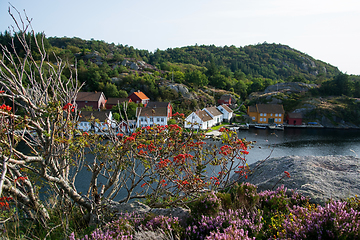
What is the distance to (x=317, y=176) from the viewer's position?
183 inches

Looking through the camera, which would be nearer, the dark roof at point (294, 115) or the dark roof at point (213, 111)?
the dark roof at point (213, 111)

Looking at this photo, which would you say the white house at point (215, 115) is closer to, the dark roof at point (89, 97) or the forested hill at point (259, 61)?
the dark roof at point (89, 97)

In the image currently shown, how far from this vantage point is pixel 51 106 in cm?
307

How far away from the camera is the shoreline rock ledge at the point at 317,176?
3.89 m

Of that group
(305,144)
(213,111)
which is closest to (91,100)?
(213,111)

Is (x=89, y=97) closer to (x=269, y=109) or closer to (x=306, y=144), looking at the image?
(x=269, y=109)

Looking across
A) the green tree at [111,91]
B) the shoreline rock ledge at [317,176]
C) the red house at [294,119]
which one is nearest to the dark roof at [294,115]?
the red house at [294,119]

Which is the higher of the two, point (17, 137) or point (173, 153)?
point (17, 137)

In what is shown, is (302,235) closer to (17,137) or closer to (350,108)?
(17,137)

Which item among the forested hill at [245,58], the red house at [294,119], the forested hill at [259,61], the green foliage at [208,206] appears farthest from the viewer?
the forested hill at [259,61]

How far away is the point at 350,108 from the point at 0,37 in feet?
348

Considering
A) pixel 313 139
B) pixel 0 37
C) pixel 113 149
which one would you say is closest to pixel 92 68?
pixel 0 37

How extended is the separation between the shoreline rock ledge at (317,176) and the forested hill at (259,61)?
4378 inches

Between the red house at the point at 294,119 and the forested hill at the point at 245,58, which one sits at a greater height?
the forested hill at the point at 245,58
